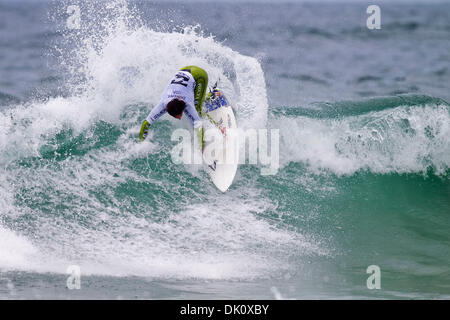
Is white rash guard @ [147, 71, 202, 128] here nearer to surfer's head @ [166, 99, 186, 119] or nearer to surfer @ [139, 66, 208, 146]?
surfer @ [139, 66, 208, 146]

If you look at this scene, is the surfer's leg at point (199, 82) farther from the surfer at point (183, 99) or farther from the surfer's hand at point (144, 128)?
the surfer's hand at point (144, 128)

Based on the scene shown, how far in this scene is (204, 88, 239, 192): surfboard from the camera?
7988 millimetres

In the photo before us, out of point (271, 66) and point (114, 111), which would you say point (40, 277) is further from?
point (271, 66)

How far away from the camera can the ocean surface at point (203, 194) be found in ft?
20.2

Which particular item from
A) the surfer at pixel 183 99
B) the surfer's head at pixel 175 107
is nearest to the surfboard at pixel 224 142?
the surfer at pixel 183 99

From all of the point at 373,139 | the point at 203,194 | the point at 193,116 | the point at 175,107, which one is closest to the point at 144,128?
the point at 175,107

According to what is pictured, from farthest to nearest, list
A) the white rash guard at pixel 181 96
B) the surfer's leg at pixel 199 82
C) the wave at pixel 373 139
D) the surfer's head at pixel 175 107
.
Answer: the wave at pixel 373 139 → the surfer's leg at pixel 199 82 → the white rash guard at pixel 181 96 → the surfer's head at pixel 175 107

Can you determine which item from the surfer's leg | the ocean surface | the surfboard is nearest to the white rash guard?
the surfer's leg

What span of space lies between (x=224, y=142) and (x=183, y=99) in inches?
45.1

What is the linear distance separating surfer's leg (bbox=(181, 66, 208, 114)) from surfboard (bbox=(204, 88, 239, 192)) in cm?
29

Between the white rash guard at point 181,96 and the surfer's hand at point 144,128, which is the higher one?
the white rash guard at point 181,96

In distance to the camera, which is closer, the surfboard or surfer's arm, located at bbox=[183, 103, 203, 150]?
surfer's arm, located at bbox=[183, 103, 203, 150]

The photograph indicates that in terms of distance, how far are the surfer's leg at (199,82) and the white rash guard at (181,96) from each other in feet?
0.37

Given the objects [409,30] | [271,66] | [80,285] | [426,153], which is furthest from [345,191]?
[409,30]
